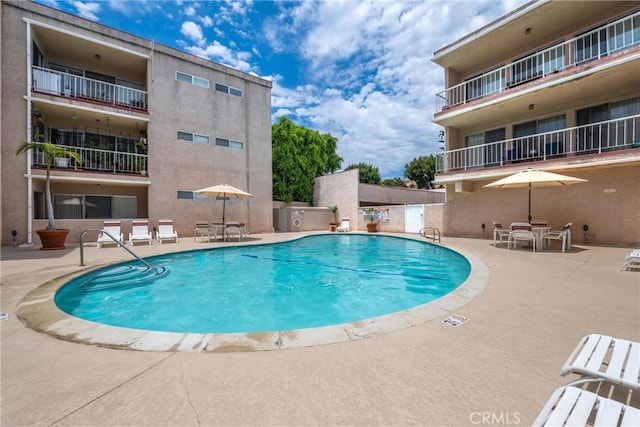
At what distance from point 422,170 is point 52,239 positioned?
4152cm

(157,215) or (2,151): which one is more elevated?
(2,151)

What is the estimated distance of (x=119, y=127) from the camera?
14.1m

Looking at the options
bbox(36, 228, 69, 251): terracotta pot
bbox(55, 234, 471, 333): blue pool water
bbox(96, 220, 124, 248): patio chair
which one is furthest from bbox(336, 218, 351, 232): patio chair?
bbox(36, 228, 69, 251): terracotta pot

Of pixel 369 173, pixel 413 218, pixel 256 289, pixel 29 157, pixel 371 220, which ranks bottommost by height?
pixel 256 289

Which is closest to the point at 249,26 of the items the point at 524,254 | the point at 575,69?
the point at 575,69

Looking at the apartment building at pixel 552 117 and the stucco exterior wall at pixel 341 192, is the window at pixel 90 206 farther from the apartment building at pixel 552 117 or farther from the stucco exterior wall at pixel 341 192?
the apartment building at pixel 552 117

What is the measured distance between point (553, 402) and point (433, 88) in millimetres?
16421

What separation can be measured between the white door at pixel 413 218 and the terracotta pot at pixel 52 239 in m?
16.7

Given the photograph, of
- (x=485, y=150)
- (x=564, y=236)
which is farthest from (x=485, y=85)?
(x=564, y=236)

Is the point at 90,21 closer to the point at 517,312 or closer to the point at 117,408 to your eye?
the point at 117,408

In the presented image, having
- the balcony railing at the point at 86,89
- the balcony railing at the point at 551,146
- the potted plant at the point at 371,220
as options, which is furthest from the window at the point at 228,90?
the balcony railing at the point at 551,146

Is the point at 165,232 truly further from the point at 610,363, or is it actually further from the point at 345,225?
the point at 610,363

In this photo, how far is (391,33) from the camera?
1214 cm

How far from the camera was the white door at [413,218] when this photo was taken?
1614cm
